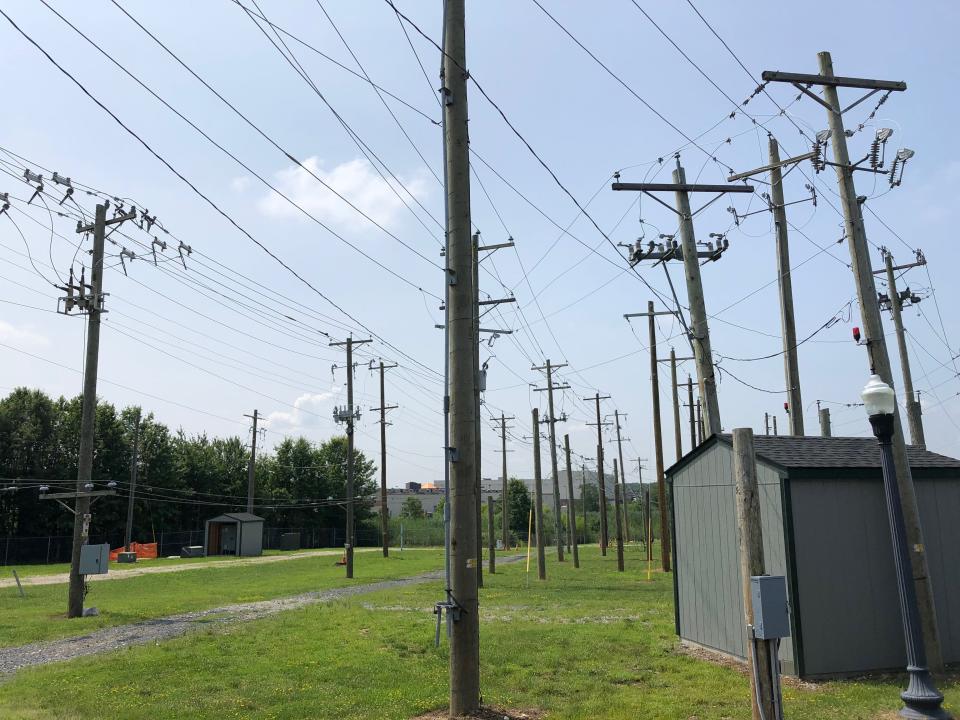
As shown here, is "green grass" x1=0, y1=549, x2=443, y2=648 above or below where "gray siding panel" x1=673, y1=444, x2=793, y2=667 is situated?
below

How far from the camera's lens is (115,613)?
18.4 meters

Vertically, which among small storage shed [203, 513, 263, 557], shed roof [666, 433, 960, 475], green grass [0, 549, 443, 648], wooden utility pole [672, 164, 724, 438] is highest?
wooden utility pole [672, 164, 724, 438]

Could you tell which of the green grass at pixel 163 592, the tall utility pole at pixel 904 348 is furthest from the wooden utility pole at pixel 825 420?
the green grass at pixel 163 592

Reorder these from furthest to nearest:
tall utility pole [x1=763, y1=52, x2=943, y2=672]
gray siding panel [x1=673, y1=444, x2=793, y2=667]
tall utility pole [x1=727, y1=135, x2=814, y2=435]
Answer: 1. tall utility pole [x1=727, y1=135, x2=814, y2=435]
2. gray siding panel [x1=673, y1=444, x2=793, y2=667]
3. tall utility pole [x1=763, y1=52, x2=943, y2=672]

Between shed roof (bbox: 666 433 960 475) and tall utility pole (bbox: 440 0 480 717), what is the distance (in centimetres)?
489

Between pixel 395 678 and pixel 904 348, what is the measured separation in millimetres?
24082

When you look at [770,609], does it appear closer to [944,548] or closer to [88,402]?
[944,548]

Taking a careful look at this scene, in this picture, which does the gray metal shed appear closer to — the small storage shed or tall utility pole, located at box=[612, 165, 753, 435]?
tall utility pole, located at box=[612, 165, 753, 435]

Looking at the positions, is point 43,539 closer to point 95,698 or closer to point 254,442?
point 254,442

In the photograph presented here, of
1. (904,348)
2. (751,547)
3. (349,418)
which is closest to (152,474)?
(349,418)

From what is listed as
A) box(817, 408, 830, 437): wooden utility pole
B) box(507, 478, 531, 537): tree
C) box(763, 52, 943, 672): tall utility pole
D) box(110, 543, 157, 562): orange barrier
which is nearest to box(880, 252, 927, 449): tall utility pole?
box(817, 408, 830, 437): wooden utility pole

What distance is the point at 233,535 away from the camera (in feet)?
164

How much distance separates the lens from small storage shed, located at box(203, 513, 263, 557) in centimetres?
4925

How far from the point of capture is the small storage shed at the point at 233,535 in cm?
4925
